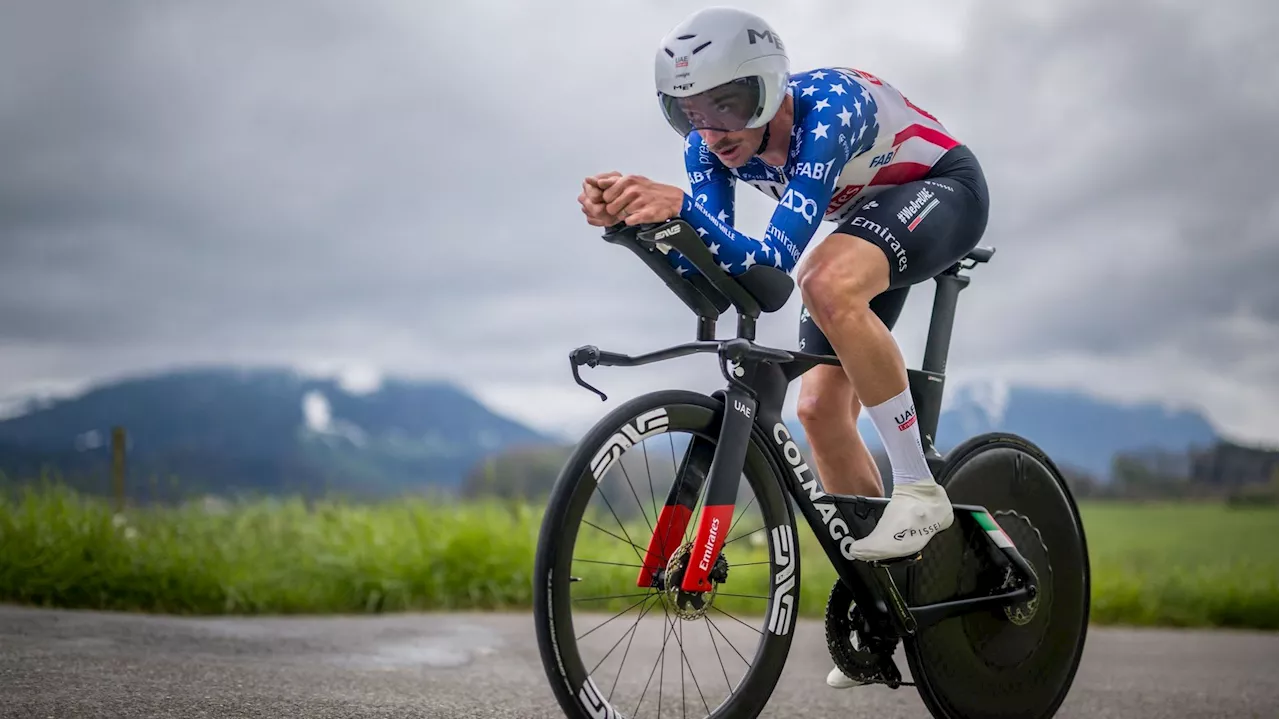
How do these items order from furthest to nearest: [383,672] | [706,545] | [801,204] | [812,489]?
[383,672] < [812,489] < [801,204] < [706,545]

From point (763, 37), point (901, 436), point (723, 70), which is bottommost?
point (901, 436)

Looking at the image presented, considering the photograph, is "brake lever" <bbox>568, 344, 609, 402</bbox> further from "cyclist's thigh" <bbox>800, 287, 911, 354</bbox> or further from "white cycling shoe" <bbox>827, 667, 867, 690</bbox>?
"white cycling shoe" <bbox>827, 667, 867, 690</bbox>

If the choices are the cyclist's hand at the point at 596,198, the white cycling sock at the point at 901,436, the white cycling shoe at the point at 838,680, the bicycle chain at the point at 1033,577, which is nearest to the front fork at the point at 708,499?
the white cycling sock at the point at 901,436

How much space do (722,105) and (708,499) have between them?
1166 mm

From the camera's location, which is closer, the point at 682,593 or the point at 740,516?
the point at 682,593

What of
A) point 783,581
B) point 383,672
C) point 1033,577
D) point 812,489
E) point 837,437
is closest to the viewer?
point 783,581

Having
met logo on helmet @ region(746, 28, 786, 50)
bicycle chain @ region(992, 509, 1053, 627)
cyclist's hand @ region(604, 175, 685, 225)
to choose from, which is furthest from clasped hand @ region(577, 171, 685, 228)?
bicycle chain @ region(992, 509, 1053, 627)

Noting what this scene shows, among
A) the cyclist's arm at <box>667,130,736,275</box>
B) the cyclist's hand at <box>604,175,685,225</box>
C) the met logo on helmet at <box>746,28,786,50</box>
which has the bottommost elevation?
the cyclist's hand at <box>604,175,685,225</box>

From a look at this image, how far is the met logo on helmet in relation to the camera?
121 inches

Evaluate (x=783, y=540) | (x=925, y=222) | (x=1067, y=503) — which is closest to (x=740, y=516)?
(x=783, y=540)

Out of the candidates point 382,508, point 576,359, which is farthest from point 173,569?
point 576,359

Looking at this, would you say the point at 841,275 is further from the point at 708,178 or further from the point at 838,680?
the point at 838,680

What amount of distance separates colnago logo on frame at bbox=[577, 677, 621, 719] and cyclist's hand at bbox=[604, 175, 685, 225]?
1.18m

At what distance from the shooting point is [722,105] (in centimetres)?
311
